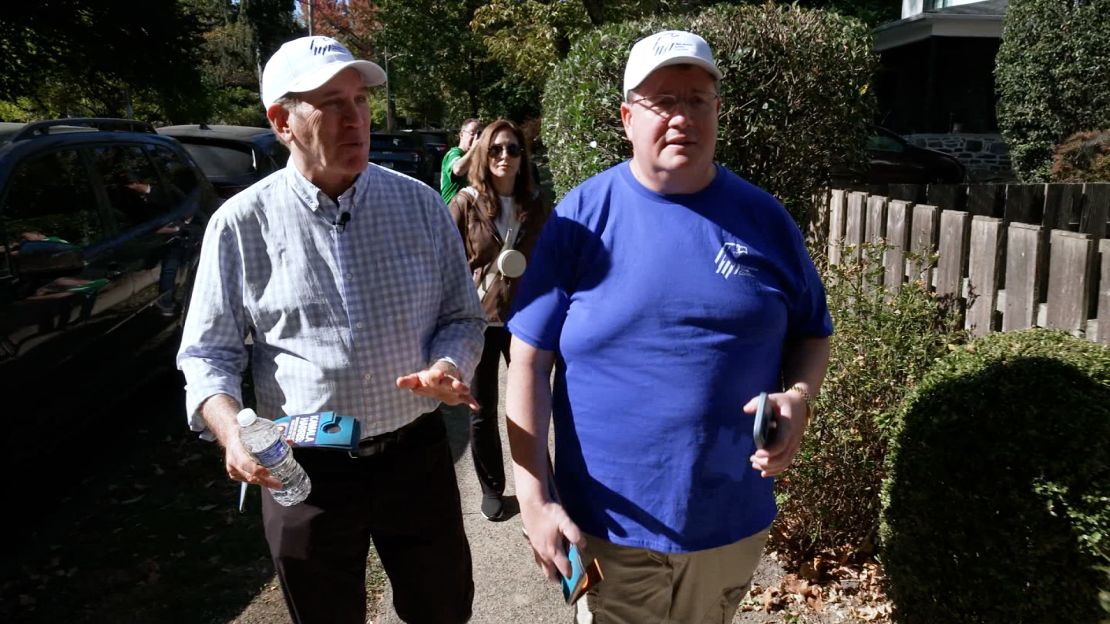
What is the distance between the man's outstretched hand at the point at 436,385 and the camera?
6.64 ft

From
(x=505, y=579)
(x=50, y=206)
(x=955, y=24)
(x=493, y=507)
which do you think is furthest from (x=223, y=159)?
(x=955, y=24)

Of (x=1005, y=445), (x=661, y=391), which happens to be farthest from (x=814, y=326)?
(x=1005, y=445)

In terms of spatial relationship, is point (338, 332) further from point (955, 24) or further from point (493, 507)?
point (955, 24)

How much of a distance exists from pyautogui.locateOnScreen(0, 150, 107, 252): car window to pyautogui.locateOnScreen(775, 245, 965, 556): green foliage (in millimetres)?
3657

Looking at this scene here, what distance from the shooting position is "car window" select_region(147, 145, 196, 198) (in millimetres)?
6063

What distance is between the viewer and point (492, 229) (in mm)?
4188

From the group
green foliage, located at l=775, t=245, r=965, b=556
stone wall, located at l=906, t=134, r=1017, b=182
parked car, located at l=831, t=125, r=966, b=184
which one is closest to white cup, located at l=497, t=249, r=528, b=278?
green foliage, located at l=775, t=245, r=965, b=556

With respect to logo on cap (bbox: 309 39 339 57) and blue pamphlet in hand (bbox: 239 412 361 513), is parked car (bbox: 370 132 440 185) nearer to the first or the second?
logo on cap (bbox: 309 39 339 57)

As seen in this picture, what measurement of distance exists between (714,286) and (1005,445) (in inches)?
40.3

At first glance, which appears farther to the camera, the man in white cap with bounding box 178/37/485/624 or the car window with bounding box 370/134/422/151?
the car window with bounding box 370/134/422/151

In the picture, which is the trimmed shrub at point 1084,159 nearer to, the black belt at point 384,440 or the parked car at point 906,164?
the parked car at point 906,164

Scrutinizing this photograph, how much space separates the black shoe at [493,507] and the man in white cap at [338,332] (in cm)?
193

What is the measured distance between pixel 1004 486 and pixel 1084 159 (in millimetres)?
9888

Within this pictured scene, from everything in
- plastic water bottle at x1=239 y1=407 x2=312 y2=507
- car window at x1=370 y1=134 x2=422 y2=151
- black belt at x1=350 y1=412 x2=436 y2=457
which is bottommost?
black belt at x1=350 y1=412 x2=436 y2=457
